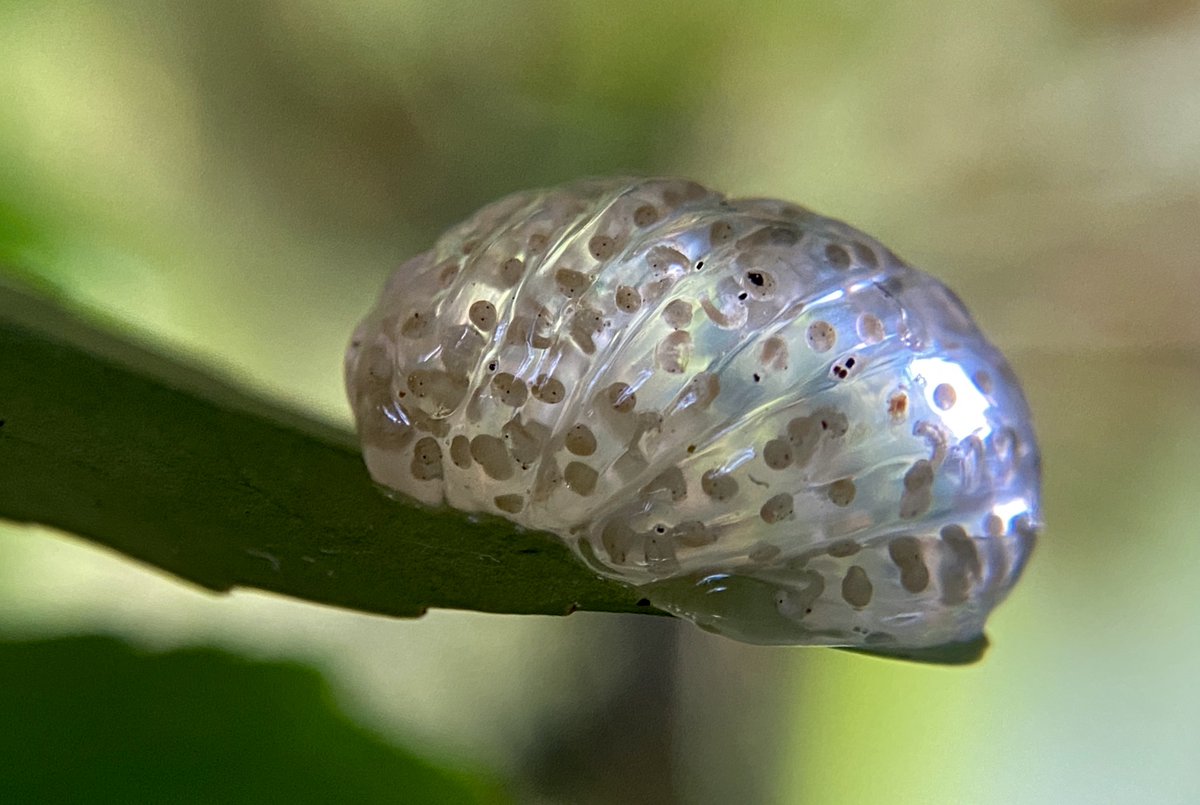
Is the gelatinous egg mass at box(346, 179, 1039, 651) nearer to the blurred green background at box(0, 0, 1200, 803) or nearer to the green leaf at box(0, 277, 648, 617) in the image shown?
the green leaf at box(0, 277, 648, 617)

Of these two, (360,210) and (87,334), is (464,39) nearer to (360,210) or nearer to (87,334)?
(360,210)

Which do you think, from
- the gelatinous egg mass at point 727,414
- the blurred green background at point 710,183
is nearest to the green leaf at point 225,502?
the gelatinous egg mass at point 727,414

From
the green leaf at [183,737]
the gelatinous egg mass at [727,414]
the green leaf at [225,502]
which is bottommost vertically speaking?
the green leaf at [183,737]

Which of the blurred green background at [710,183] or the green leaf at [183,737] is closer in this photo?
the green leaf at [183,737]

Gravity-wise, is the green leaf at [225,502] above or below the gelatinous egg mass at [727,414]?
below

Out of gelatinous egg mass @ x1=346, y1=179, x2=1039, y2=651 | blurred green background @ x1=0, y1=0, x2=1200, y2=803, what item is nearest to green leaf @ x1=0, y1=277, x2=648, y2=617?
gelatinous egg mass @ x1=346, y1=179, x2=1039, y2=651

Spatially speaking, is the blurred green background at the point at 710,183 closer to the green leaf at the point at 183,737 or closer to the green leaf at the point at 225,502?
the green leaf at the point at 183,737

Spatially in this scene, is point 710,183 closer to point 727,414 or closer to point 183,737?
point 727,414

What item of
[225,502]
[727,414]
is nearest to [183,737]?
[225,502]
